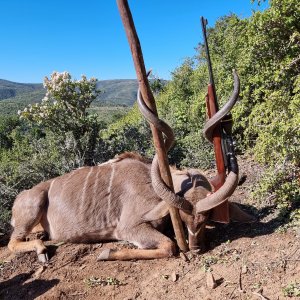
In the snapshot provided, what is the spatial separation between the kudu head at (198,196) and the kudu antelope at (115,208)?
0.04 ft

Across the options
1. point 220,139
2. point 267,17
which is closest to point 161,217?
point 220,139

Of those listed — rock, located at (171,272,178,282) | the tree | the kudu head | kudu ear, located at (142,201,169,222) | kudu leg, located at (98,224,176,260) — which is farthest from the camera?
the tree

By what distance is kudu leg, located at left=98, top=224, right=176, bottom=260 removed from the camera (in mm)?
4114

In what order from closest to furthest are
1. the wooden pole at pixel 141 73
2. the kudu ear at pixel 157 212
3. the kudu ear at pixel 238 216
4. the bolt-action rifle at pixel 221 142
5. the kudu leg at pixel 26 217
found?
1. the wooden pole at pixel 141 73
2. the bolt-action rifle at pixel 221 142
3. the kudu ear at pixel 157 212
4. the kudu ear at pixel 238 216
5. the kudu leg at pixel 26 217

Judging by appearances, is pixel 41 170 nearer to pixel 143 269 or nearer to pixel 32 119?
pixel 32 119

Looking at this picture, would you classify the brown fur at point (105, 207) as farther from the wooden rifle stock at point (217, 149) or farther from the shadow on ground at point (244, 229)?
the shadow on ground at point (244, 229)

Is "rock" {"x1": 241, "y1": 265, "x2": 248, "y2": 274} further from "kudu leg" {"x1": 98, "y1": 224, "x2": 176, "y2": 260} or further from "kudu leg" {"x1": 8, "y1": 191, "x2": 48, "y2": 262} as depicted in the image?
"kudu leg" {"x1": 8, "y1": 191, "x2": 48, "y2": 262}

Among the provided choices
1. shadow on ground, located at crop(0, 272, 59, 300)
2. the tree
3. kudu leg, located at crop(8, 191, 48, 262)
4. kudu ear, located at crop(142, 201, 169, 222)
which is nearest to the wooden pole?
kudu ear, located at crop(142, 201, 169, 222)

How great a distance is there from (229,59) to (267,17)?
2319mm

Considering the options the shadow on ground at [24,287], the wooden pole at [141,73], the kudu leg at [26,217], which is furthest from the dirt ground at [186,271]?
the wooden pole at [141,73]

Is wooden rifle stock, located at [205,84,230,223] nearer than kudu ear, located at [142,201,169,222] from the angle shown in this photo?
Yes

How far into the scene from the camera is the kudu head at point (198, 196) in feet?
12.6

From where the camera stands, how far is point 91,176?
5109mm

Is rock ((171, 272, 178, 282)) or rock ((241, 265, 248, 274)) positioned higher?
rock ((241, 265, 248, 274))
